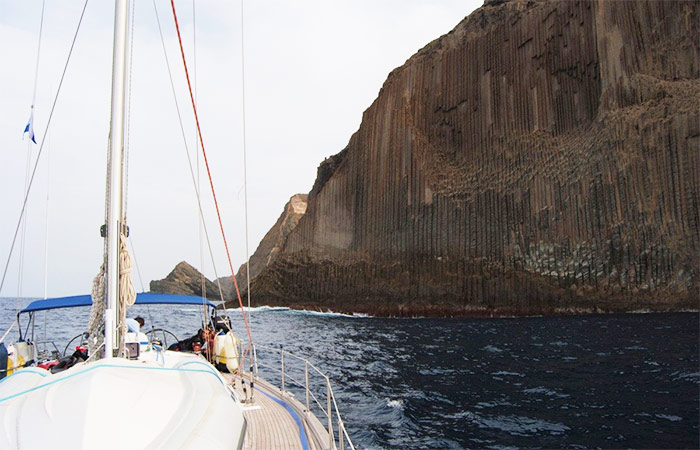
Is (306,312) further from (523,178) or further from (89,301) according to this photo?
(89,301)

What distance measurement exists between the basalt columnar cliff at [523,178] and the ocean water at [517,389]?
18432 mm

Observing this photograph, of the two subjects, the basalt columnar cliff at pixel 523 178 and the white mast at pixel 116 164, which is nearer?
the white mast at pixel 116 164

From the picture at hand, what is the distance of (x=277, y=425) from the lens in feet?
23.6

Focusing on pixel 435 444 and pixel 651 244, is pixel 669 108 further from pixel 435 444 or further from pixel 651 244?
pixel 435 444

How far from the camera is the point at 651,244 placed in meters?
40.9

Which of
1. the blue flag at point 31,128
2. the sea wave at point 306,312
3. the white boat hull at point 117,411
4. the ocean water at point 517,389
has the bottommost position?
the sea wave at point 306,312

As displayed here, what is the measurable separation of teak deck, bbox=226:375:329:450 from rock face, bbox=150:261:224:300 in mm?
100115

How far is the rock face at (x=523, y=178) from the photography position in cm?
4147

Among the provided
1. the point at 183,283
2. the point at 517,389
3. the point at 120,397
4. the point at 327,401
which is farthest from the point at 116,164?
the point at 183,283

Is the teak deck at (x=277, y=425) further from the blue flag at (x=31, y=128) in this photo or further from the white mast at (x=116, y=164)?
the blue flag at (x=31, y=128)

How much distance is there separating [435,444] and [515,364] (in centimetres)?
906

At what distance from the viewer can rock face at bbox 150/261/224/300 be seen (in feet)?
351

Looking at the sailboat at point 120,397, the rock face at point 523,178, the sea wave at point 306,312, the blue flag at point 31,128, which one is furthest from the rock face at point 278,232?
the sailboat at point 120,397

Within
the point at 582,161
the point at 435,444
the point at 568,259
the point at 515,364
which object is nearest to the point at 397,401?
the point at 435,444
